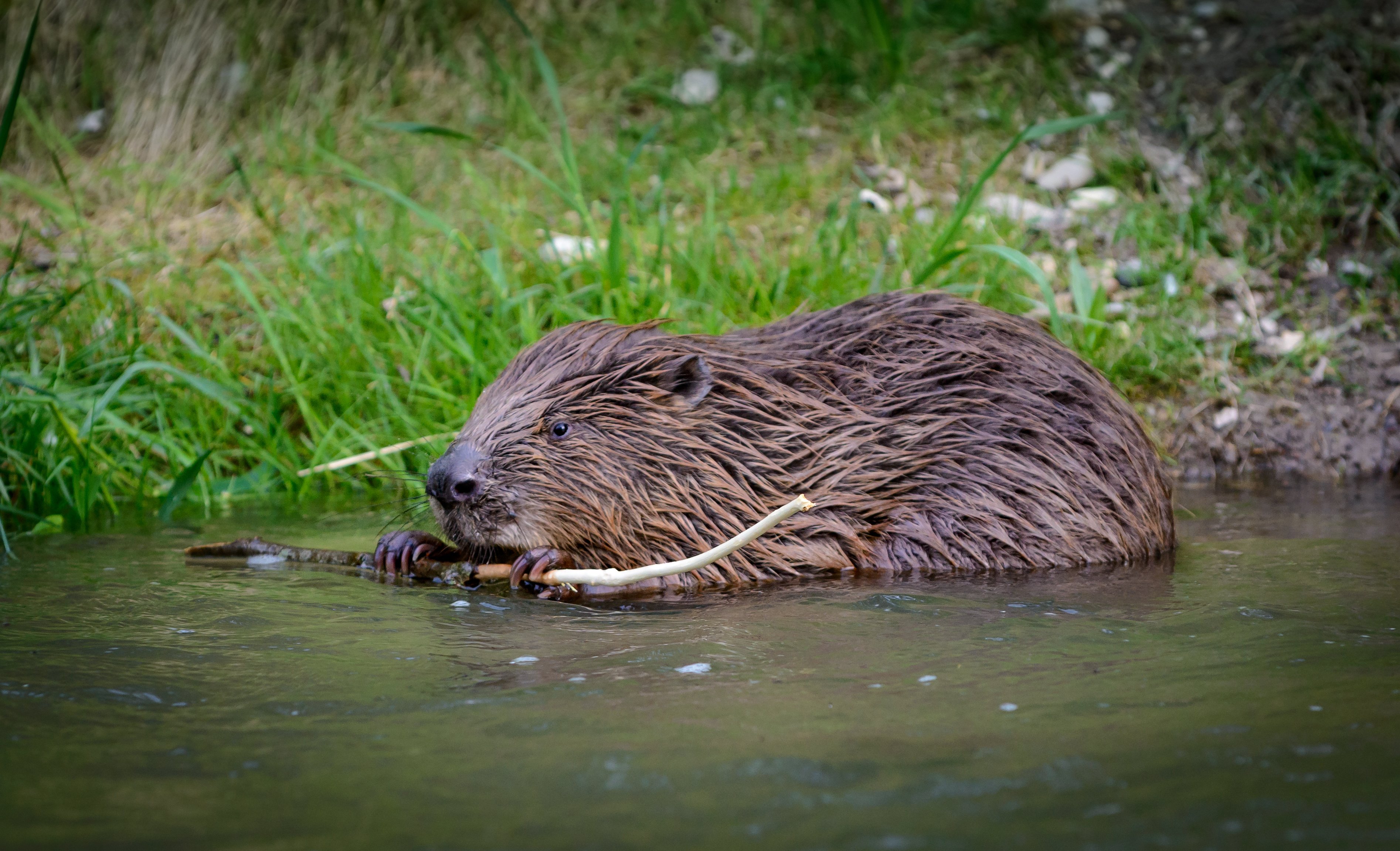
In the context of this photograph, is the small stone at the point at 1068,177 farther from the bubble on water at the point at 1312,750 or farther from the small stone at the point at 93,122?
the small stone at the point at 93,122

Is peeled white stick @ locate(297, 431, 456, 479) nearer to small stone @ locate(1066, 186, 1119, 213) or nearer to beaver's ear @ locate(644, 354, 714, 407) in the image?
beaver's ear @ locate(644, 354, 714, 407)

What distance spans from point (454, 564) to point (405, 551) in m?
0.12

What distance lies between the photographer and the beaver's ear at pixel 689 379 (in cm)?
297

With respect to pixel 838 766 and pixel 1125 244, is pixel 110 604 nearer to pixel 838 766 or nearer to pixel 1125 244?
pixel 838 766

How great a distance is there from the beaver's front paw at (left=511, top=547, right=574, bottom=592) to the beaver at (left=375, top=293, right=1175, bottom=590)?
0.01m

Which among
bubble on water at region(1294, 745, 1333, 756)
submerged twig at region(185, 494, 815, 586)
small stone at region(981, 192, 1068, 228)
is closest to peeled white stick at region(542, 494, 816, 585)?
submerged twig at region(185, 494, 815, 586)

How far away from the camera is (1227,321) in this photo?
4.77m

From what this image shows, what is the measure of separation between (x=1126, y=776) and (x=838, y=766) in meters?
0.32

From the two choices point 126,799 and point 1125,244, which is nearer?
point 126,799

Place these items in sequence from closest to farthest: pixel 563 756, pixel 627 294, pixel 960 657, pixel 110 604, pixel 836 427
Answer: pixel 563 756 < pixel 960 657 < pixel 110 604 < pixel 836 427 < pixel 627 294

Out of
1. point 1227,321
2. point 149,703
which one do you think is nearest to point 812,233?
point 1227,321

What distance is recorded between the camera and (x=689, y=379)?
3.01 meters

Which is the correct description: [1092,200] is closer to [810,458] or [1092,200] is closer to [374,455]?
[810,458]

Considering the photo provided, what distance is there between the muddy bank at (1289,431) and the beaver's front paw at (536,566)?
8.21 feet
